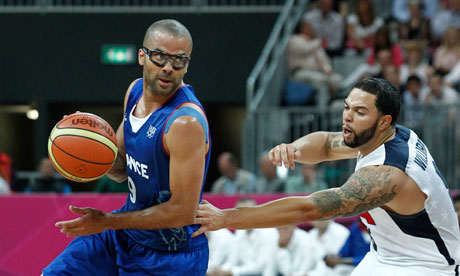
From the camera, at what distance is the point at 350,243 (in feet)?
26.5

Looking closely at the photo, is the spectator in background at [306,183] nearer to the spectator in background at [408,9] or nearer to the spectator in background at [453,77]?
the spectator in background at [453,77]

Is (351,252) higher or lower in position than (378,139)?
lower

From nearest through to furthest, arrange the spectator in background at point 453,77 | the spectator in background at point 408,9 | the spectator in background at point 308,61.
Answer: the spectator in background at point 453,77 < the spectator in background at point 308,61 < the spectator in background at point 408,9

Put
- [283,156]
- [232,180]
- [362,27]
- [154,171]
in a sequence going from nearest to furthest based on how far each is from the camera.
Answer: [154,171], [283,156], [232,180], [362,27]

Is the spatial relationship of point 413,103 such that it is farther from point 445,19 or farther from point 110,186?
point 110,186

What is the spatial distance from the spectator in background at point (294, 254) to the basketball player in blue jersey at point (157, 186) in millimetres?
3776

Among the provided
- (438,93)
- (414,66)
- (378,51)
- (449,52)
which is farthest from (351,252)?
(449,52)

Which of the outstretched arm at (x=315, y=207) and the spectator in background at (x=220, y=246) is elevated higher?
the outstretched arm at (x=315, y=207)

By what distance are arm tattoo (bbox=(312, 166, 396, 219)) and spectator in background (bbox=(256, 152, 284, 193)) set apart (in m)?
5.78

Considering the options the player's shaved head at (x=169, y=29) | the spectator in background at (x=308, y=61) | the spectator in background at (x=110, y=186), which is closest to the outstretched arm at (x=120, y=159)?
the player's shaved head at (x=169, y=29)

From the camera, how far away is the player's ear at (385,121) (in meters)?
4.39

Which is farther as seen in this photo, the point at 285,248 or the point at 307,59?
the point at 307,59

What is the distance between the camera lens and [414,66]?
38.3 ft

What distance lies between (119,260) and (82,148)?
772mm
